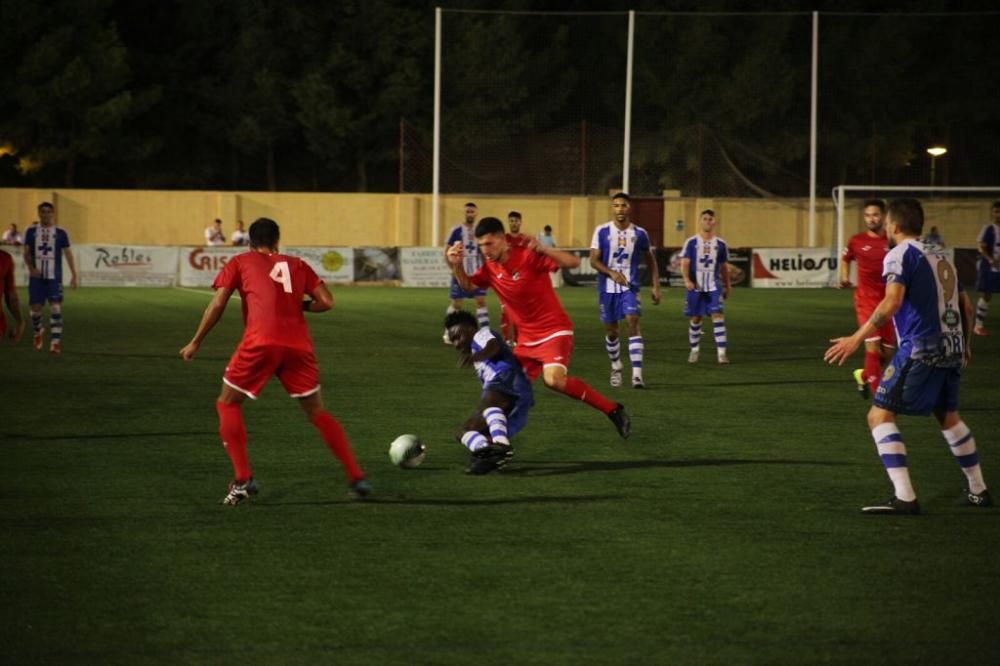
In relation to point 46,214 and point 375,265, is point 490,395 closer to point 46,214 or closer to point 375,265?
point 46,214

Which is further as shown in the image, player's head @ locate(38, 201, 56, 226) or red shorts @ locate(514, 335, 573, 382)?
player's head @ locate(38, 201, 56, 226)

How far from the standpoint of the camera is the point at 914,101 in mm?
52000

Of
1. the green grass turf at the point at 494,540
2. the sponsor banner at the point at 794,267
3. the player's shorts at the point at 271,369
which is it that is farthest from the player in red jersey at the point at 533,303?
the sponsor banner at the point at 794,267

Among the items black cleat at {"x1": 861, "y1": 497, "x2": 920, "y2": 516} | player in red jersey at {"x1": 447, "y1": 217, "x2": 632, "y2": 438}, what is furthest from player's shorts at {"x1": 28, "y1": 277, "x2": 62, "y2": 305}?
black cleat at {"x1": 861, "y1": 497, "x2": 920, "y2": 516}

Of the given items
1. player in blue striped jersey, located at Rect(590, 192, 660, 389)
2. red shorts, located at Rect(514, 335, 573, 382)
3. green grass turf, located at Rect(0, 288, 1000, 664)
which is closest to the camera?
green grass turf, located at Rect(0, 288, 1000, 664)

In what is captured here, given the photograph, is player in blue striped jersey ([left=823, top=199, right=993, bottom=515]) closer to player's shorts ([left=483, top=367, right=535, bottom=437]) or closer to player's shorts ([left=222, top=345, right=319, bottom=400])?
player's shorts ([left=483, top=367, right=535, bottom=437])

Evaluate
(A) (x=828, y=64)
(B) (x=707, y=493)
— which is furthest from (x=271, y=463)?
(A) (x=828, y=64)

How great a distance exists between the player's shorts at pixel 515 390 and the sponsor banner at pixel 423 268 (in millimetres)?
27668

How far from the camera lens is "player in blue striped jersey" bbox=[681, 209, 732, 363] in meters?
18.2

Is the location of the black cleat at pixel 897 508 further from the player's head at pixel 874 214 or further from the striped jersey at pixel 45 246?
the striped jersey at pixel 45 246

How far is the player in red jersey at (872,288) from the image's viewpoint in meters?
13.8

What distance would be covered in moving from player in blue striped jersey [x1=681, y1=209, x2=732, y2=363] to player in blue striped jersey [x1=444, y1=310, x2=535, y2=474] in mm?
8205

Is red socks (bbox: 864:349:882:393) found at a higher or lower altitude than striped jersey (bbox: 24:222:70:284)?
lower

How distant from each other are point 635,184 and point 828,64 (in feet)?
46.7
